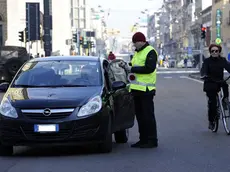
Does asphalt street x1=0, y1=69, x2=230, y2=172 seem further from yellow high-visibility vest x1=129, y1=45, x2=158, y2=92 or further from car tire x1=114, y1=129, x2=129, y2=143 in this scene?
yellow high-visibility vest x1=129, y1=45, x2=158, y2=92

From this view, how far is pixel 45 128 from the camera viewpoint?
8.59 meters

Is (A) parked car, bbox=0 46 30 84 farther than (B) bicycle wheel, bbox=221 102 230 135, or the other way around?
(A) parked car, bbox=0 46 30 84

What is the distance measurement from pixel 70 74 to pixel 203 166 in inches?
112

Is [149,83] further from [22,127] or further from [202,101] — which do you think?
[202,101]

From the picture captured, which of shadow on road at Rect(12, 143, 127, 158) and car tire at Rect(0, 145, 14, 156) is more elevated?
car tire at Rect(0, 145, 14, 156)

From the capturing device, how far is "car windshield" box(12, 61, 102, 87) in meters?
9.64

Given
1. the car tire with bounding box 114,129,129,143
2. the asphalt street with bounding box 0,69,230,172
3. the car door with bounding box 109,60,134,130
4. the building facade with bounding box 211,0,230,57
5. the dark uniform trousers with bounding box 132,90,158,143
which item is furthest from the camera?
the building facade with bounding box 211,0,230,57

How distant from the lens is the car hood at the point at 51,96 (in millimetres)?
8665

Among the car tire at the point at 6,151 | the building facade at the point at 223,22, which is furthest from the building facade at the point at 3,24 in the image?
the car tire at the point at 6,151

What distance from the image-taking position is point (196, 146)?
10047 millimetres

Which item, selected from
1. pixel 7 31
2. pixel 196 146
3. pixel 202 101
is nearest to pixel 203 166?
pixel 196 146

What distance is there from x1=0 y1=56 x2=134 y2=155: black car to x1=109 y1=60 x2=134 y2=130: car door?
0.02 m

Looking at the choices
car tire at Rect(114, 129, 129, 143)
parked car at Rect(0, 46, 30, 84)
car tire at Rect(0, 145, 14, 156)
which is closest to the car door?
car tire at Rect(114, 129, 129, 143)

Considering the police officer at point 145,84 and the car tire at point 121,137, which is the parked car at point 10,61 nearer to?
the car tire at point 121,137
